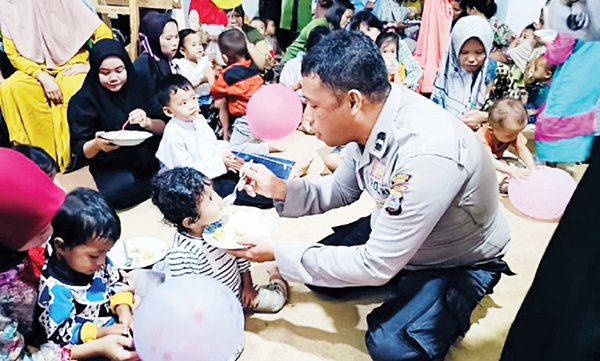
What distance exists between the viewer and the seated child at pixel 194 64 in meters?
2.98

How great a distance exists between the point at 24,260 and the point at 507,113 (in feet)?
7.11

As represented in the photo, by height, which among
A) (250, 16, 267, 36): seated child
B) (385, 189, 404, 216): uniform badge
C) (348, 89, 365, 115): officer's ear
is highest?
(348, 89, 365, 115): officer's ear

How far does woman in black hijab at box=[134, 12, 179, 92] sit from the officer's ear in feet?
5.76

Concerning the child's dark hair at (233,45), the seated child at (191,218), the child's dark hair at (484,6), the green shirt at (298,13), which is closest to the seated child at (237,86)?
the child's dark hair at (233,45)

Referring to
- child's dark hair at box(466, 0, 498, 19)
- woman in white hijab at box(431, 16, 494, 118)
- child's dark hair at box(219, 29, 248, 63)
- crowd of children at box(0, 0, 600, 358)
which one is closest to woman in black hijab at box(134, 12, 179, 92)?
crowd of children at box(0, 0, 600, 358)

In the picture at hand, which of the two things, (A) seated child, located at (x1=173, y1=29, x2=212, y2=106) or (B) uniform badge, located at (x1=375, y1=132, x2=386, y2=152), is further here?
(A) seated child, located at (x1=173, y1=29, x2=212, y2=106)

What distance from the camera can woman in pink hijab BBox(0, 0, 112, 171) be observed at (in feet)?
8.23

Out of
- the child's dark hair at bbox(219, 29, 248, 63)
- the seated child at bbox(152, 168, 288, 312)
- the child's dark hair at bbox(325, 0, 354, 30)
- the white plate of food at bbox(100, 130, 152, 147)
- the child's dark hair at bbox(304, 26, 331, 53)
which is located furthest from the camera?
the child's dark hair at bbox(325, 0, 354, 30)

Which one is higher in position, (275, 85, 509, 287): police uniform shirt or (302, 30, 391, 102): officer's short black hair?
(302, 30, 391, 102): officer's short black hair

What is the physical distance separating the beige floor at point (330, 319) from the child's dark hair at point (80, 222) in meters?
0.58

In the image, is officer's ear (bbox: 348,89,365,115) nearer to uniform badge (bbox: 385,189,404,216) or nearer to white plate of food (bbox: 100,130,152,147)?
uniform badge (bbox: 385,189,404,216)

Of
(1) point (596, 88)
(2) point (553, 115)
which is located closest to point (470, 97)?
(2) point (553, 115)

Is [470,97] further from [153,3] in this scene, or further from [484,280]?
[153,3]

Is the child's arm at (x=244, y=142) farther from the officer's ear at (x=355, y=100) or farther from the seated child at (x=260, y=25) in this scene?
the seated child at (x=260, y=25)
